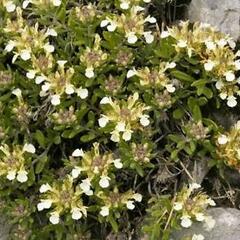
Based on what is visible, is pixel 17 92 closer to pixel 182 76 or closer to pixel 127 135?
pixel 127 135

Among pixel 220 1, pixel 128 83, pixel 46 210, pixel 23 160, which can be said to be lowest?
pixel 46 210

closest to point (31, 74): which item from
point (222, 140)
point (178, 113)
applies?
point (178, 113)

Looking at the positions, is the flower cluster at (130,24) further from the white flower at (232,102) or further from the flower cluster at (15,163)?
the flower cluster at (15,163)

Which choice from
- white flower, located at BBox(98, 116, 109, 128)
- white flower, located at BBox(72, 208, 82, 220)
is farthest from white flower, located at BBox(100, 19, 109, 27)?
white flower, located at BBox(72, 208, 82, 220)

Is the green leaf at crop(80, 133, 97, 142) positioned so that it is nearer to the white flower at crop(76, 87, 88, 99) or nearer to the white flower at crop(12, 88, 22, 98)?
the white flower at crop(76, 87, 88, 99)

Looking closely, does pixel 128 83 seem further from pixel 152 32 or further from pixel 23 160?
pixel 23 160

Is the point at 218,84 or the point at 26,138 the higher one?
the point at 218,84

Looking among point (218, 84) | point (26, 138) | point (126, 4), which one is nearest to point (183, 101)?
point (218, 84)
